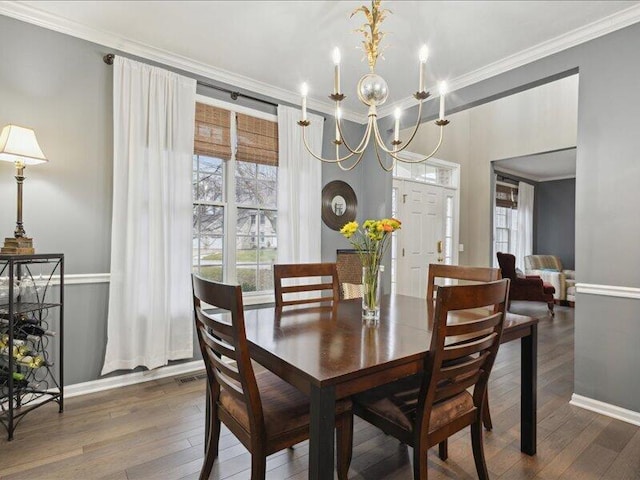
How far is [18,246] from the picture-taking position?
2.11 metres

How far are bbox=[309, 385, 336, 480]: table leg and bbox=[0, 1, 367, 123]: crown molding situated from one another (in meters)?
2.91

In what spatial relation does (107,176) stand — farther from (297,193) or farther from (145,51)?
(297,193)

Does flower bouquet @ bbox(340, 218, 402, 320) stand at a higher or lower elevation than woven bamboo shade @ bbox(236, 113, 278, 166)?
lower

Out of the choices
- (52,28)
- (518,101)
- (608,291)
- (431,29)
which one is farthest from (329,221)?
(518,101)

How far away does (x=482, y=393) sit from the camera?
5.08 feet

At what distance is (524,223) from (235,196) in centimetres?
685

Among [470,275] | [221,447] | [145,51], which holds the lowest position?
[221,447]

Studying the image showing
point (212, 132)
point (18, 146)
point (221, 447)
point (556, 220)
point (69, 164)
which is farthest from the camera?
point (556, 220)

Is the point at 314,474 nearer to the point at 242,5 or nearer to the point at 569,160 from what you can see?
the point at 242,5

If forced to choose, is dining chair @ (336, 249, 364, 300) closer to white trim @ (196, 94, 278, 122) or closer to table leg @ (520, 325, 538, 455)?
white trim @ (196, 94, 278, 122)

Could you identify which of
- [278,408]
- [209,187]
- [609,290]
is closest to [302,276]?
[278,408]

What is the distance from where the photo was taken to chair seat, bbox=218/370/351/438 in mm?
1329

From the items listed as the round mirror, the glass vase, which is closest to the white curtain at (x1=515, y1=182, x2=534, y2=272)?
the round mirror

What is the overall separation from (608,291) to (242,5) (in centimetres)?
310
